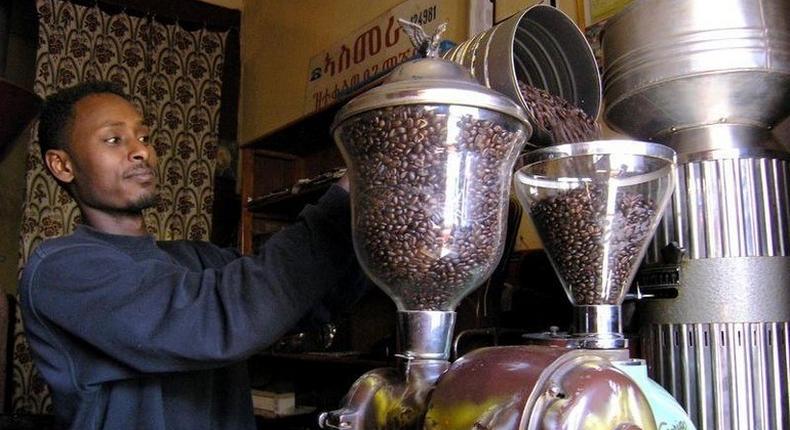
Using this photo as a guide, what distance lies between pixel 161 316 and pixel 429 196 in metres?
0.52

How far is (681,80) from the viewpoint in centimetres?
83

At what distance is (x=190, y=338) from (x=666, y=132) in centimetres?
69

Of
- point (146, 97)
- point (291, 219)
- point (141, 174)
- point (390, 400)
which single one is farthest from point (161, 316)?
point (146, 97)

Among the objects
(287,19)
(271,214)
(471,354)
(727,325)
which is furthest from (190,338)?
(287,19)

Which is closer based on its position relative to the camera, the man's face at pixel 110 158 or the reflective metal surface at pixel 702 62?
the reflective metal surface at pixel 702 62

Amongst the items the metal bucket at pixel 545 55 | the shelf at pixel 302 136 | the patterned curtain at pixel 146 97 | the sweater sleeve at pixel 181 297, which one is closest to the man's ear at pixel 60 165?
the sweater sleeve at pixel 181 297

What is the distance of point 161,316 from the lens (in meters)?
0.97

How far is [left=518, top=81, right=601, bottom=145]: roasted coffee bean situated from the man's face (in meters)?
0.90

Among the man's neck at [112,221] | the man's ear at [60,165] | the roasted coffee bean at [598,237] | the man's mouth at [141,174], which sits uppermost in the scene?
the man's ear at [60,165]

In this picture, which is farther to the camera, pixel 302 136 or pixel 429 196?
pixel 302 136

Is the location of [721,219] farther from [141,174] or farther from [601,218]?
[141,174]

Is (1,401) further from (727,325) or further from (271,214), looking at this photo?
(727,325)

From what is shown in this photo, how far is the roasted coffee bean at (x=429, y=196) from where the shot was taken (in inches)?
24.5

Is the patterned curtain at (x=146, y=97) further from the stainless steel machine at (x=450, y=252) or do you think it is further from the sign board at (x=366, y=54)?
the stainless steel machine at (x=450, y=252)
